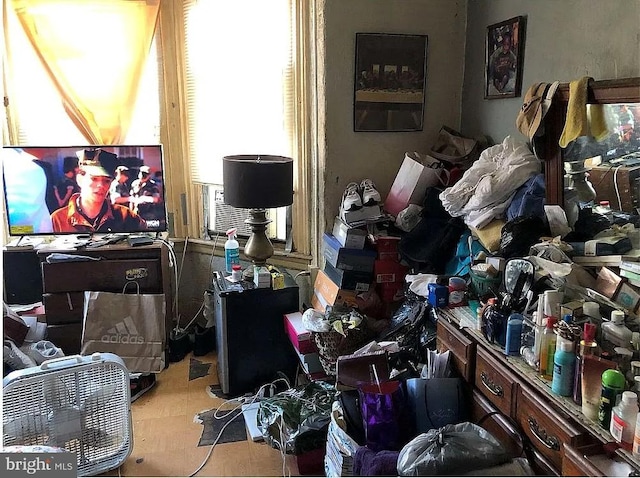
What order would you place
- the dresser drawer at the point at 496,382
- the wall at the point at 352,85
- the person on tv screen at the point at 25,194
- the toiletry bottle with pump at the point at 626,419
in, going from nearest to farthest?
the toiletry bottle with pump at the point at 626,419, the dresser drawer at the point at 496,382, the wall at the point at 352,85, the person on tv screen at the point at 25,194

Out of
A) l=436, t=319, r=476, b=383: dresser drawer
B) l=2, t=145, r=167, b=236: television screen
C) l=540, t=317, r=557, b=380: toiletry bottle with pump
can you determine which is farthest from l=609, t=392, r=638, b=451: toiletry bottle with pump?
l=2, t=145, r=167, b=236: television screen

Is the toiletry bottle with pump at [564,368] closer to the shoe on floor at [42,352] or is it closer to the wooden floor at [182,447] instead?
the wooden floor at [182,447]

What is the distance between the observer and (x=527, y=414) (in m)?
1.49

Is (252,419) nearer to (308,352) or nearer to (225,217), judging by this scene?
(308,352)

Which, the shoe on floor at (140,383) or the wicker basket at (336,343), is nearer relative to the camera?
the wicker basket at (336,343)

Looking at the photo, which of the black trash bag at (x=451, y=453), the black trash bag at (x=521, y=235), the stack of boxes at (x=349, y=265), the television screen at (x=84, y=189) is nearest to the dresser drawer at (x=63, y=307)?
the television screen at (x=84, y=189)

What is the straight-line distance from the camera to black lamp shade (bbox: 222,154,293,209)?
266 centimetres

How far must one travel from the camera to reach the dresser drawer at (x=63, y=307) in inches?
117

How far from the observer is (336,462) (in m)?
1.88

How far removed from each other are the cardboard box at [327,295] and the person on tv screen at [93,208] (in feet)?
3.71

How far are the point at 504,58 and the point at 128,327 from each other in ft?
7.72

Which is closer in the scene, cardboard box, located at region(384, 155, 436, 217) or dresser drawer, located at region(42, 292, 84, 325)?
cardboard box, located at region(384, 155, 436, 217)

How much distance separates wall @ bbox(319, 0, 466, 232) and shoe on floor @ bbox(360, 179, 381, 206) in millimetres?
143

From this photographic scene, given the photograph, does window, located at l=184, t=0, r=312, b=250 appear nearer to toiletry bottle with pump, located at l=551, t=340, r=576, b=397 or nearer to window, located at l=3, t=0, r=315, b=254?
window, located at l=3, t=0, r=315, b=254
